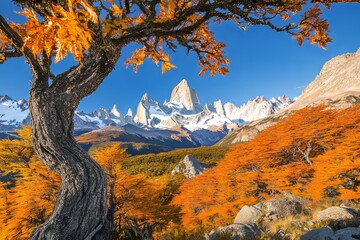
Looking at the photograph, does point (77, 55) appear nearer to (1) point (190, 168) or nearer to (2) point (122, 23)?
(2) point (122, 23)

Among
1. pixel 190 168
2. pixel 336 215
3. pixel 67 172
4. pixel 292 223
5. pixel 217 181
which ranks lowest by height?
pixel 190 168

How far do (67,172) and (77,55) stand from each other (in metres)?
1.32

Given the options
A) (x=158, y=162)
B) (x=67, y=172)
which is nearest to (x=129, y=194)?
(x=67, y=172)

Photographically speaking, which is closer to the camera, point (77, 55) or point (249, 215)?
point (77, 55)

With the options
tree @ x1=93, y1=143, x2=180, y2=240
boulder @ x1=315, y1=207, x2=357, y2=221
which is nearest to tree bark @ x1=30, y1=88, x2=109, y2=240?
tree @ x1=93, y1=143, x2=180, y2=240

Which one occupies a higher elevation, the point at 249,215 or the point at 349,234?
Result: the point at 349,234

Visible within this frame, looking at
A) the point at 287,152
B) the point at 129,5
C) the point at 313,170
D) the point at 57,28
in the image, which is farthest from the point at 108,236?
the point at 287,152

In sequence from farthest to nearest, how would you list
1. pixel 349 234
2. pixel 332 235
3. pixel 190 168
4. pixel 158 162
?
pixel 158 162
pixel 190 168
pixel 332 235
pixel 349 234

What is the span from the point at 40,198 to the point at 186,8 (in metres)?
11.3

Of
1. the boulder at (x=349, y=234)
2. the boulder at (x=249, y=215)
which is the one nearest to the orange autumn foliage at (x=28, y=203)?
the boulder at (x=249, y=215)

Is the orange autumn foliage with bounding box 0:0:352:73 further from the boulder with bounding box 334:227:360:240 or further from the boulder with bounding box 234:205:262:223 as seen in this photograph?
the boulder with bounding box 234:205:262:223

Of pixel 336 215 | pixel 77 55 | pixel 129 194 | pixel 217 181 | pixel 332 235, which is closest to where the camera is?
pixel 77 55

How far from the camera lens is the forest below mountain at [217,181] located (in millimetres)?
11312

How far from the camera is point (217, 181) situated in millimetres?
18906
